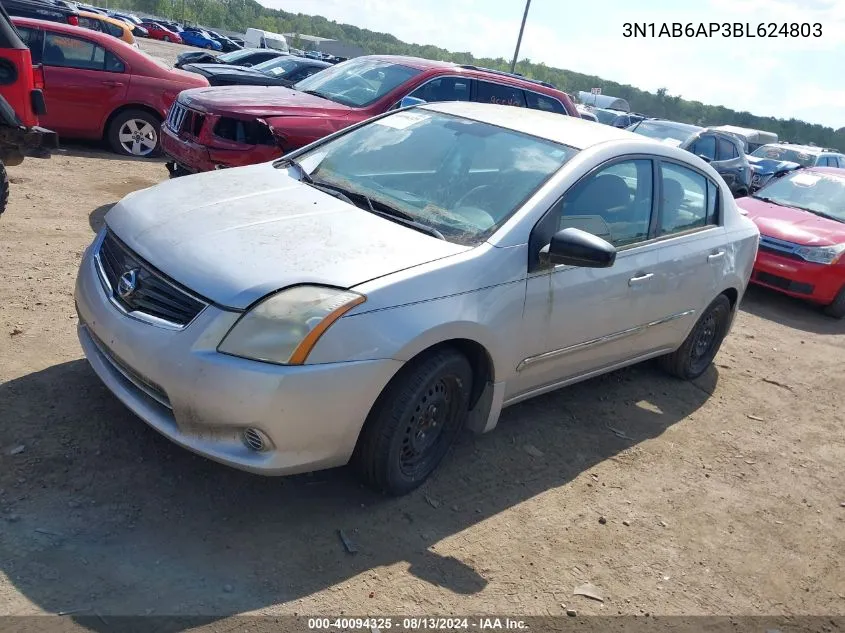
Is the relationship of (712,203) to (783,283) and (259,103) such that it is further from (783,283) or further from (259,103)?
(259,103)

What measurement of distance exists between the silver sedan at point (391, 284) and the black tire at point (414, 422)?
0.03 ft

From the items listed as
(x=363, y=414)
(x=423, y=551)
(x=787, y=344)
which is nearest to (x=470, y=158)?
(x=363, y=414)

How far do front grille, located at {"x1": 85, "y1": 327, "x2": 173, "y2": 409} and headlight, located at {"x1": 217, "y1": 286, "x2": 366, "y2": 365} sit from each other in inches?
14.8

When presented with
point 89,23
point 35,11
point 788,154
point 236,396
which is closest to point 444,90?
point 236,396

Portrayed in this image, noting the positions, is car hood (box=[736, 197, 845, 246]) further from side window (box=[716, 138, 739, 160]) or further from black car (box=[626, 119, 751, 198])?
side window (box=[716, 138, 739, 160])

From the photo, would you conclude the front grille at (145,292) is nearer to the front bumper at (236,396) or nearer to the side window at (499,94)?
the front bumper at (236,396)

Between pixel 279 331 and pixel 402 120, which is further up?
pixel 402 120

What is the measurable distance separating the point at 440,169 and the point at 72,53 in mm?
7345

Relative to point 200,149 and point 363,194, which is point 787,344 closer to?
point 363,194

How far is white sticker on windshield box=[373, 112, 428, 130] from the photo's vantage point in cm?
471

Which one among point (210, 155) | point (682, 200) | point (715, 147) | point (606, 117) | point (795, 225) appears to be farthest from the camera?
point (606, 117)

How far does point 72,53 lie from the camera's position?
951 centimetres

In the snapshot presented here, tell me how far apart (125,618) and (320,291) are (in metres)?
1.37

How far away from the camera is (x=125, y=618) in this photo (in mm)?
2645
